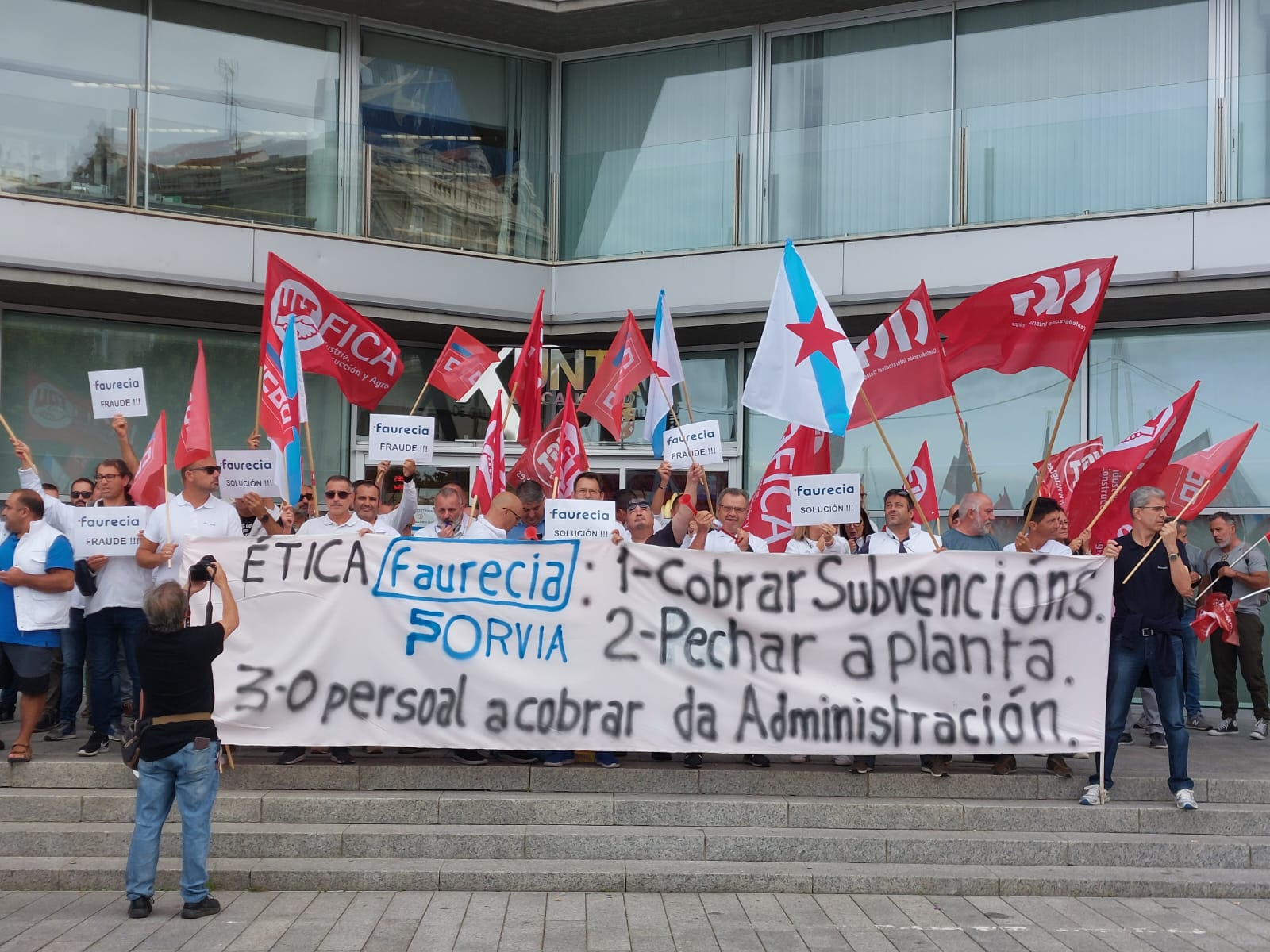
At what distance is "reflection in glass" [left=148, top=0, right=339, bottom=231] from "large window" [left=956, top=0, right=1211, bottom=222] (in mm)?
7232

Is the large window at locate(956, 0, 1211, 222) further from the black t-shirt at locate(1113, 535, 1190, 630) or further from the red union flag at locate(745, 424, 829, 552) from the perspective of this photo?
the black t-shirt at locate(1113, 535, 1190, 630)

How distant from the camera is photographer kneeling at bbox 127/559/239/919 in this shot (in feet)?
21.6

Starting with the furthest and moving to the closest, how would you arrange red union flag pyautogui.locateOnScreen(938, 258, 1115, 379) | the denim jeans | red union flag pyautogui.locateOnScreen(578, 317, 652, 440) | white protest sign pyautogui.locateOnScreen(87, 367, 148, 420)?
red union flag pyautogui.locateOnScreen(578, 317, 652, 440) → the denim jeans → white protest sign pyautogui.locateOnScreen(87, 367, 148, 420) → red union flag pyautogui.locateOnScreen(938, 258, 1115, 379)

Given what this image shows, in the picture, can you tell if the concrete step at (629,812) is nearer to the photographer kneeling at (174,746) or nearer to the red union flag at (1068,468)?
the photographer kneeling at (174,746)

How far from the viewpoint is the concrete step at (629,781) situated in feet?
27.1

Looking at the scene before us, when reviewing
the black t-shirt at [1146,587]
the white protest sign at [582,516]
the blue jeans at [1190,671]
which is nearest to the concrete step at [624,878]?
the black t-shirt at [1146,587]

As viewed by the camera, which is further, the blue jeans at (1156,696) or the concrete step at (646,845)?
the blue jeans at (1156,696)

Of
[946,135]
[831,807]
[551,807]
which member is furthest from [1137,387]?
[551,807]

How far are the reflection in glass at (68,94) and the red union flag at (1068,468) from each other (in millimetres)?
9779

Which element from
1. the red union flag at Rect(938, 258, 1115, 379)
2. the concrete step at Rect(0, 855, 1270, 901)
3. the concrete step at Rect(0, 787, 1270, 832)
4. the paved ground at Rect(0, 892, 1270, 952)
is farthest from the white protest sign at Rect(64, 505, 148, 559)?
the red union flag at Rect(938, 258, 1115, 379)

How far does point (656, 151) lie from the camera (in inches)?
612

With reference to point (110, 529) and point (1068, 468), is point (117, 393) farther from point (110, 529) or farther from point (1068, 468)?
point (1068, 468)

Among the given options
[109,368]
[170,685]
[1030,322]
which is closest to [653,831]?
[170,685]

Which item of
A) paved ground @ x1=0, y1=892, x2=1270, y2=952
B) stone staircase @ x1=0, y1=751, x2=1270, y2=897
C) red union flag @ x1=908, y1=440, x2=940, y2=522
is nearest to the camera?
paved ground @ x1=0, y1=892, x2=1270, y2=952
